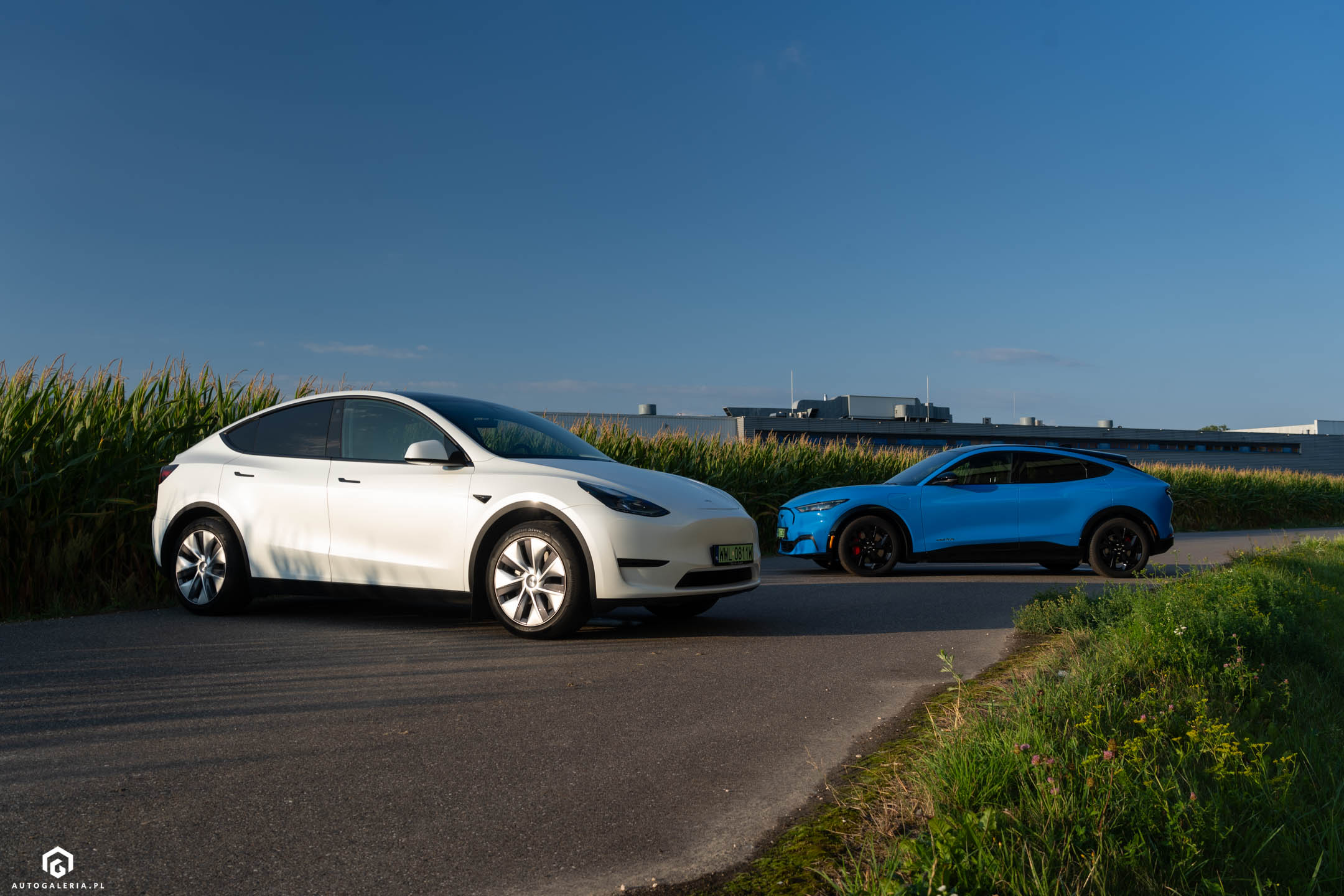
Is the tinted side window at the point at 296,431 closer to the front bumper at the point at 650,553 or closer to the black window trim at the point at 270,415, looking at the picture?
the black window trim at the point at 270,415

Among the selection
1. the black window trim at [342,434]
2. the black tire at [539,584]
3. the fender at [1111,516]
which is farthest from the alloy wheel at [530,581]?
the fender at [1111,516]

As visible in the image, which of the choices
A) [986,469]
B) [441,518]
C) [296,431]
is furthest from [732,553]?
[986,469]

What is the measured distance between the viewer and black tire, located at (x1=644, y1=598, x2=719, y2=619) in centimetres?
722

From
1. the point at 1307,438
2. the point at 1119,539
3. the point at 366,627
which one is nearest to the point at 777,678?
the point at 366,627

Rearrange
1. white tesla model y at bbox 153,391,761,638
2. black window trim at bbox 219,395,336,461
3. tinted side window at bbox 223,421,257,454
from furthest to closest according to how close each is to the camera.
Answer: tinted side window at bbox 223,421,257,454 → black window trim at bbox 219,395,336,461 → white tesla model y at bbox 153,391,761,638

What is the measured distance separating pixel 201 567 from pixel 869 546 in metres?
7.32

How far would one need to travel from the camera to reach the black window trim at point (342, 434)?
6953 mm

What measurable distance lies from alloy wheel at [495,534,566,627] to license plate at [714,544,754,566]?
1076 millimetres

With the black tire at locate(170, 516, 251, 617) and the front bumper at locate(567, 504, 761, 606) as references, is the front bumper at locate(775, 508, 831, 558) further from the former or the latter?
Answer: the black tire at locate(170, 516, 251, 617)

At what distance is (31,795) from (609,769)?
6.68ft

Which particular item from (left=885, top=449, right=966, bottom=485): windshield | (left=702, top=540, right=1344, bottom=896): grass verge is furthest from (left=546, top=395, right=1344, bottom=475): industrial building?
(left=702, top=540, right=1344, bottom=896): grass verge

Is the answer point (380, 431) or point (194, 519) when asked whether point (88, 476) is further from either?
point (380, 431)

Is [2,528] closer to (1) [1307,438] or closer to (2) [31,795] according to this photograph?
(2) [31,795]

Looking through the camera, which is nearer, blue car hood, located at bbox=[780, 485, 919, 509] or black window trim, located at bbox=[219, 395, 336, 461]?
black window trim, located at bbox=[219, 395, 336, 461]
